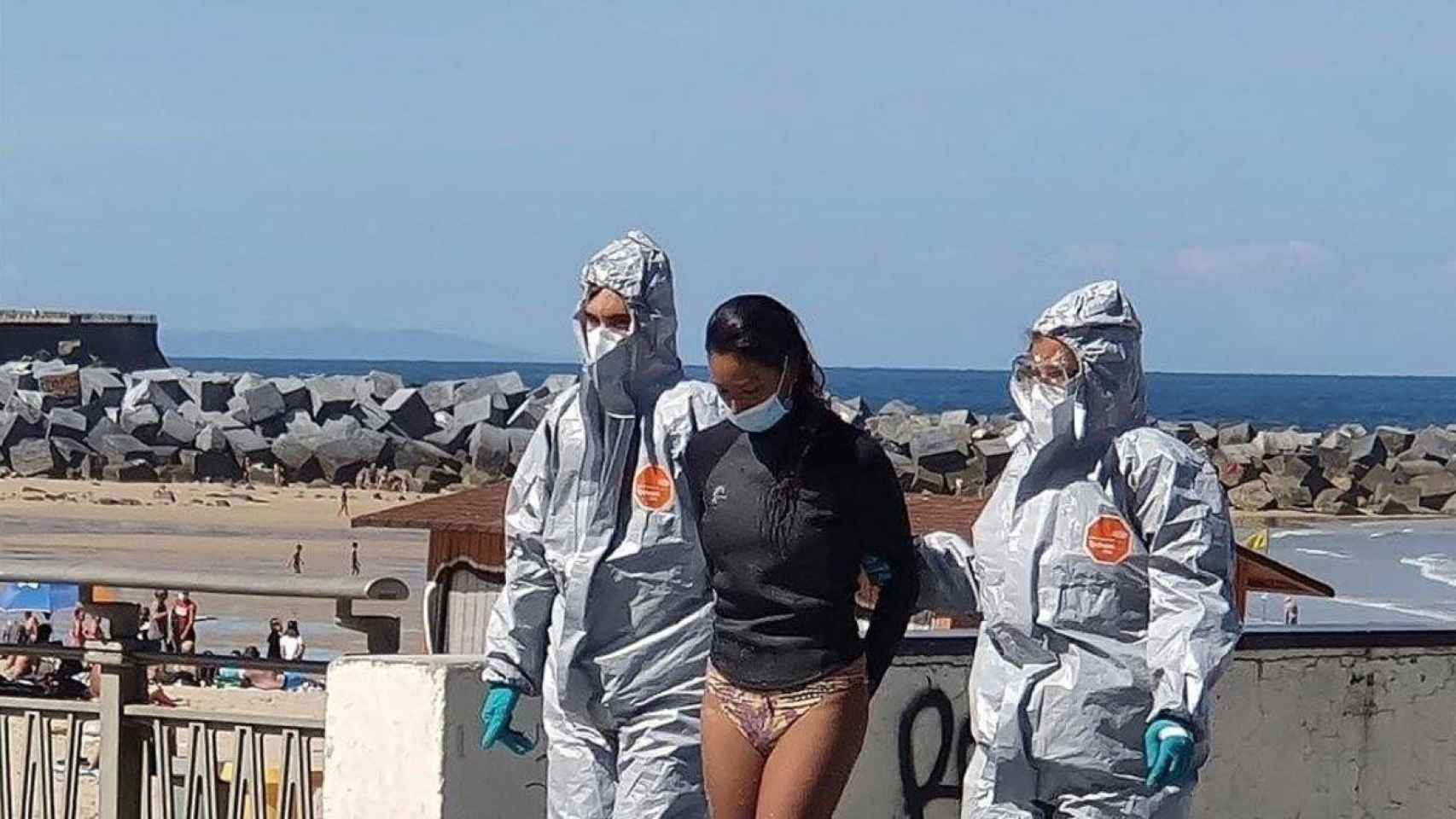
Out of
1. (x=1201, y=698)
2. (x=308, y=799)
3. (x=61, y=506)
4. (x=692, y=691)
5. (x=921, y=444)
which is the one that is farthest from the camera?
(x=921, y=444)

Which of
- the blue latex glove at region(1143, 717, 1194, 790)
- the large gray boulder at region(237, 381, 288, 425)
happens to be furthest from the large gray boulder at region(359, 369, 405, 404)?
the blue latex glove at region(1143, 717, 1194, 790)

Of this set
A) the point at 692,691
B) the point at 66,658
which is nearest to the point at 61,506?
the point at 66,658

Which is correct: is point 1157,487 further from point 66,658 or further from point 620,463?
point 66,658

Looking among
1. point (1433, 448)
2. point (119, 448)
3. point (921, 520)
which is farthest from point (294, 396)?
point (921, 520)

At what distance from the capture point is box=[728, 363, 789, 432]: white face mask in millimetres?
4582

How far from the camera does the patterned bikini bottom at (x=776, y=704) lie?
450 centimetres

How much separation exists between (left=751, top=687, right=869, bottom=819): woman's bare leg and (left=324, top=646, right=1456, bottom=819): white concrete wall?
4.18 ft

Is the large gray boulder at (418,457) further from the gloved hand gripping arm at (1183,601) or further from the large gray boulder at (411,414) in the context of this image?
the gloved hand gripping arm at (1183,601)

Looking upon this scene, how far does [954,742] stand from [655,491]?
174 cm

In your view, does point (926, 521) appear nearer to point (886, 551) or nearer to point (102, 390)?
point (886, 551)

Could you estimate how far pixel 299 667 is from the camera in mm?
6426

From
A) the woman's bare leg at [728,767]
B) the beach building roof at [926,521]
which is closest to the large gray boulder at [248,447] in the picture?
the beach building roof at [926,521]

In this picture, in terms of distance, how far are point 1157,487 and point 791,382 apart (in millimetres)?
751

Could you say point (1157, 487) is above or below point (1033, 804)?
above
